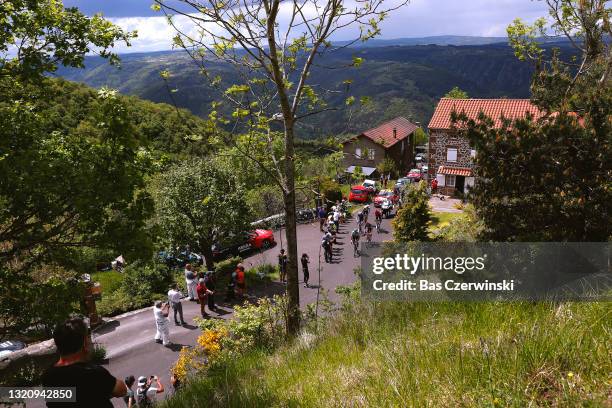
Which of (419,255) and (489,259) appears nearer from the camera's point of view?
(489,259)

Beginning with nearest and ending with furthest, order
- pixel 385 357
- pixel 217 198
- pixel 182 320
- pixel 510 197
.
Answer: pixel 385 357 → pixel 510 197 → pixel 182 320 → pixel 217 198

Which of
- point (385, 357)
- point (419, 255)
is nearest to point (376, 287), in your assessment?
point (419, 255)

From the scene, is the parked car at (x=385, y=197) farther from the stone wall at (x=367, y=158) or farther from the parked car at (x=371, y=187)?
the stone wall at (x=367, y=158)

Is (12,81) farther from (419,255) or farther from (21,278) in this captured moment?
(419,255)

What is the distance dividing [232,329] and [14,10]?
5.80m

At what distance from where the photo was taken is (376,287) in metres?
9.16

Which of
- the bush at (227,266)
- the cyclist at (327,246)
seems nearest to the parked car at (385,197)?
the cyclist at (327,246)

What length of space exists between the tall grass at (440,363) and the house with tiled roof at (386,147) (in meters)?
45.6

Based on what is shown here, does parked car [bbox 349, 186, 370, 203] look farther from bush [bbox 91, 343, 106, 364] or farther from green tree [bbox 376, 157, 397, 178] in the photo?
bush [bbox 91, 343, 106, 364]

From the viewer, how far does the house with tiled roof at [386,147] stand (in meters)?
52.5

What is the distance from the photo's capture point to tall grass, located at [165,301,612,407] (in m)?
3.17

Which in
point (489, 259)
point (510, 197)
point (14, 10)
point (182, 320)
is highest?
point (14, 10)

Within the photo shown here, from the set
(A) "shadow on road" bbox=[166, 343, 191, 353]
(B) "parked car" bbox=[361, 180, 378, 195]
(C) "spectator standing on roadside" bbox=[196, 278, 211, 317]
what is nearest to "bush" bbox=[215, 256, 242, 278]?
(C) "spectator standing on roadside" bbox=[196, 278, 211, 317]

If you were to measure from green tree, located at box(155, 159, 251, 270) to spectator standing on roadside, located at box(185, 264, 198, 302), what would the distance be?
8.82 ft
